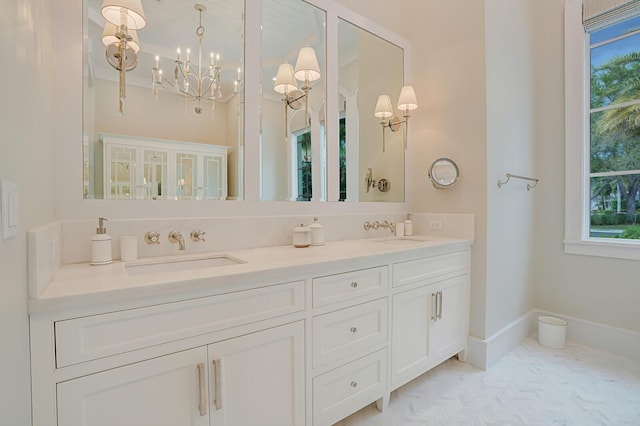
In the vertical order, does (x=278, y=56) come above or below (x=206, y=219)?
above

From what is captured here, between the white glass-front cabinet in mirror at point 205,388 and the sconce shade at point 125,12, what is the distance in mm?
1341

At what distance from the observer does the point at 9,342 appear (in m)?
0.62

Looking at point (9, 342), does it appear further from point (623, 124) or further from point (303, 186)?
point (623, 124)

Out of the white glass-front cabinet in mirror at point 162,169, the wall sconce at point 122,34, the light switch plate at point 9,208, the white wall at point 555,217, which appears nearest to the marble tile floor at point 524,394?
the white wall at point 555,217

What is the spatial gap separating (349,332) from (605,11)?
312 cm

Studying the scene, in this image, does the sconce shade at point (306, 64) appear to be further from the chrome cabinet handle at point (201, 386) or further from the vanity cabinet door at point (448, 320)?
the chrome cabinet handle at point (201, 386)

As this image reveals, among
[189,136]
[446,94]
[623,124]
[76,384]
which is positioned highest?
[446,94]

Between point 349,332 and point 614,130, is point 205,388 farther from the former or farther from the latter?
point 614,130

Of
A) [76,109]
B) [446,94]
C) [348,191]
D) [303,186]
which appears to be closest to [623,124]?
[446,94]

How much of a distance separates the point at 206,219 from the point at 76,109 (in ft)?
2.34

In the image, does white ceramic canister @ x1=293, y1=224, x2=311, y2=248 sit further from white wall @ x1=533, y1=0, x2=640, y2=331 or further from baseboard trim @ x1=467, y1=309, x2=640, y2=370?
white wall @ x1=533, y1=0, x2=640, y2=331

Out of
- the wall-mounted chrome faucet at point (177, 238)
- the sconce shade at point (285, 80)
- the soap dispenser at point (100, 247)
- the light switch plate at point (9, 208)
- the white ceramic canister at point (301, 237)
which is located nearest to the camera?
the light switch plate at point (9, 208)

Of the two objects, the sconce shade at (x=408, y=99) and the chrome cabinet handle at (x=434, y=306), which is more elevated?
the sconce shade at (x=408, y=99)

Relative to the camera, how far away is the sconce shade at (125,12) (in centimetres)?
123
